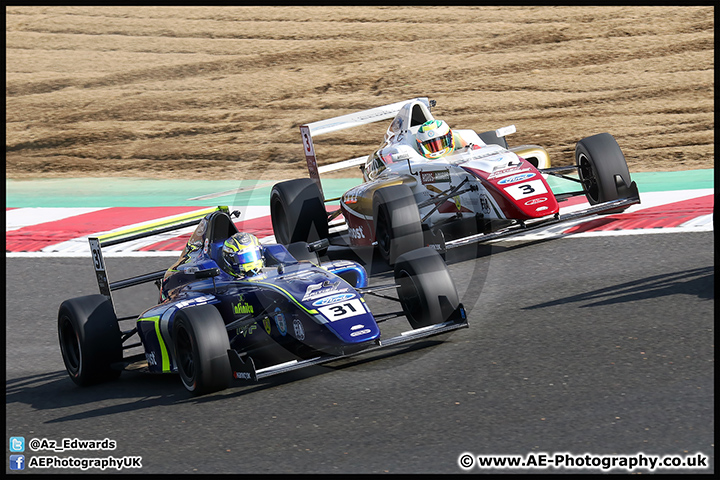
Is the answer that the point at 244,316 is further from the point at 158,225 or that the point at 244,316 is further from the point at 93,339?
the point at 158,225

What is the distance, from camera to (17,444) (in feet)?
19.7

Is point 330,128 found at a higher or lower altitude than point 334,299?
higher

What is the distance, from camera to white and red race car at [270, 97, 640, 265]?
372 inches

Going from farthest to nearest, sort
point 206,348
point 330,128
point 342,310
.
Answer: point 330,128
point 342,310
point 206,348

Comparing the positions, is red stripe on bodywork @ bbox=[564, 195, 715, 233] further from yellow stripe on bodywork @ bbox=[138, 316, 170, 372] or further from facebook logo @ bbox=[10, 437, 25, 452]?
facebook logo @ bbox=[10, 437, 25, 452]

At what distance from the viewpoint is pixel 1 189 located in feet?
52.2

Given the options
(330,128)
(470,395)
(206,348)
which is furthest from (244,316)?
(330,128)

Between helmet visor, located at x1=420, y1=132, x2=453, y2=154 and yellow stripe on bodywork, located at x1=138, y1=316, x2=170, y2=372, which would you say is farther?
helmet visor, located at x1=420, y1=132, x2=453, y2=154

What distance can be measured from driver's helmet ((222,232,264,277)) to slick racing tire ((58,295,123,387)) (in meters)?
0.96

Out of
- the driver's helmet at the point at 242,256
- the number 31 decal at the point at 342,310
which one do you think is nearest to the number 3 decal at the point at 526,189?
the driver's helmet at the point at 242,256

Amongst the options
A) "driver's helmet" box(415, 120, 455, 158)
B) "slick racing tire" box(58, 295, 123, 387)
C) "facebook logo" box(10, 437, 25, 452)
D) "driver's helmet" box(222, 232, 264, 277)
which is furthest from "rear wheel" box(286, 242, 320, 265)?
"driver's helmet" box(415, 120, 455, 158)

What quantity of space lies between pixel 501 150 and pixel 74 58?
15.0 metres

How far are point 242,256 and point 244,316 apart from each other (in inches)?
17.0

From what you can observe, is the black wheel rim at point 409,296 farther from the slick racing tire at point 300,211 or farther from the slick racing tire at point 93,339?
the slick racing tire at point 300,211
